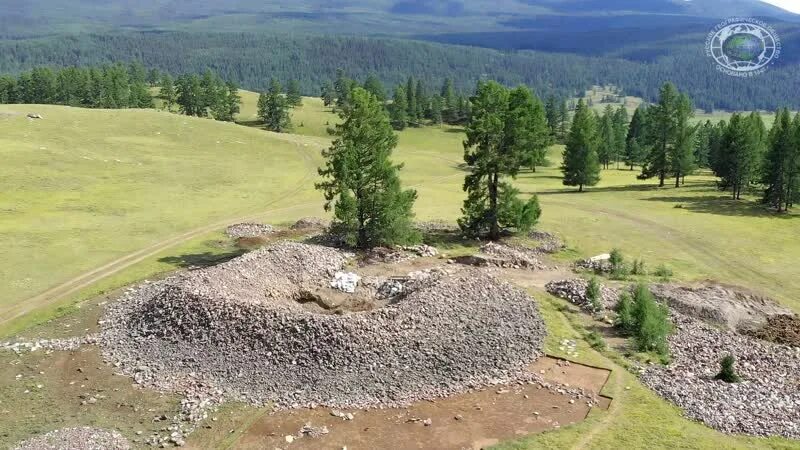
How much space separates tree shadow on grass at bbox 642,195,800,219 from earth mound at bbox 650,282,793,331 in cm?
3450

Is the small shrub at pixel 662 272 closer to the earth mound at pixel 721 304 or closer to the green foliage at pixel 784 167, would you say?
the earth mound at pixel 721 304

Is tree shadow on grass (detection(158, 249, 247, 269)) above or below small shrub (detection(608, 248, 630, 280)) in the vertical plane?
below

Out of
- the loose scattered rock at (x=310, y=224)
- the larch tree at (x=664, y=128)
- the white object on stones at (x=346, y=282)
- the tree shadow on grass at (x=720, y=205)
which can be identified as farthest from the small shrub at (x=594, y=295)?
the larch tree at (x=664, y=128)

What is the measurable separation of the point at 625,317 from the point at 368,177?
81.4 feet

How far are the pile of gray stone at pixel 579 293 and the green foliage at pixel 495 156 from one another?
13852 mm

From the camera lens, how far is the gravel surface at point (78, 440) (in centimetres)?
2811

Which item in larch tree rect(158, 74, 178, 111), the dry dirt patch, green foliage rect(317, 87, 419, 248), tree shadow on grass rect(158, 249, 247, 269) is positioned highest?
larch tree rect(158, 74, 178, 111)

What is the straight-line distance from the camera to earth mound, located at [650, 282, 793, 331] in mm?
43344

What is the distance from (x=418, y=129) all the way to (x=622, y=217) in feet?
331

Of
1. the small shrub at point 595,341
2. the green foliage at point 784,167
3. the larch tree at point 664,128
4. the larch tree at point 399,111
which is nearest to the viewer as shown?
the small shrub at point 595,341

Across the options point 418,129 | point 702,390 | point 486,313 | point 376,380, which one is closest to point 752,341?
point 702,390

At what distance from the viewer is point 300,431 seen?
30.1m

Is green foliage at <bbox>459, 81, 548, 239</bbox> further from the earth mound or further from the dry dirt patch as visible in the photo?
the dry dirt patch

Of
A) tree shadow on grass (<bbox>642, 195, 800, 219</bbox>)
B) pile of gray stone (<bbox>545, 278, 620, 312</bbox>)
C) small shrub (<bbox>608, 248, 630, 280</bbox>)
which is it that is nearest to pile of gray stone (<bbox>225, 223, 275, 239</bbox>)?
pile of gray stone (<bbox>545, 278, 620, 312</bbox>)
